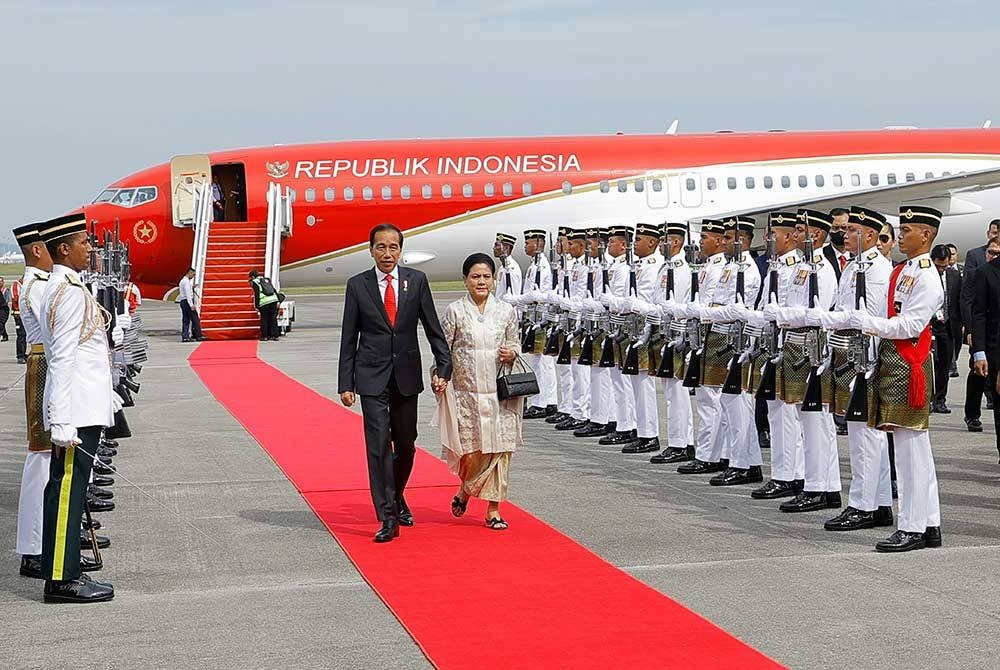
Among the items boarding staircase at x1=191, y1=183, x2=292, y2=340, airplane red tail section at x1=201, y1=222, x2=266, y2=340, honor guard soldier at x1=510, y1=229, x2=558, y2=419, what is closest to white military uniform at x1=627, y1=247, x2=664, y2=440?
honor guard soldier at x1=510, y1=229, x2=558, y2=419

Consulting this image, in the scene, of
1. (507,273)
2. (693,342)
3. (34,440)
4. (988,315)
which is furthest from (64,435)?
→ (507,273)

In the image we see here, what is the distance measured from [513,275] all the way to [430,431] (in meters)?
2.34

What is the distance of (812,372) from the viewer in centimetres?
822

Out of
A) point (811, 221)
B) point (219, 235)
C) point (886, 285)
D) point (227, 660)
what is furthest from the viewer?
point (219, 235)

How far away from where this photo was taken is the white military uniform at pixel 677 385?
1019 cm

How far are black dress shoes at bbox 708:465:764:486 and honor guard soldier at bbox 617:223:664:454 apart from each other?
1474 mm

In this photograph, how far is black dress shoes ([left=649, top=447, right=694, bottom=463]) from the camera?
408 inches

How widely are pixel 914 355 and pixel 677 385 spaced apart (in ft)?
10.4

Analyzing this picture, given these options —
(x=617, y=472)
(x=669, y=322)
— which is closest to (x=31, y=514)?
(x=617, y=472)

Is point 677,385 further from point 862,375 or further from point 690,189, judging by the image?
point 690,189

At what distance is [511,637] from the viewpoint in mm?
5578

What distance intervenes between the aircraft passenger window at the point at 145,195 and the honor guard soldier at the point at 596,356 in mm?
15402

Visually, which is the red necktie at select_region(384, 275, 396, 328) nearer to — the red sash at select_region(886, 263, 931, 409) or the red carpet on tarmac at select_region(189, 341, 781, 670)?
the red carpet on tarmac at select_region(189, 341, 781, 670)

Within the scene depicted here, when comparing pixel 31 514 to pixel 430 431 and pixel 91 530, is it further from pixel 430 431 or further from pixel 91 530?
pixel 430 431
